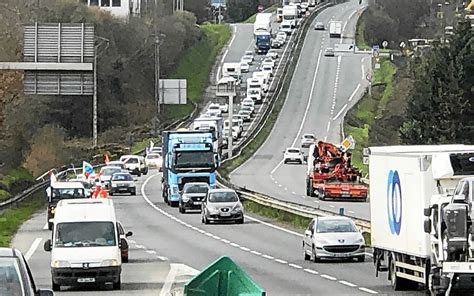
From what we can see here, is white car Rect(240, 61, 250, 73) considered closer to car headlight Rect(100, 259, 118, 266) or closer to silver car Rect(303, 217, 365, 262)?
silver car Rect(303, 217, 365, 262)

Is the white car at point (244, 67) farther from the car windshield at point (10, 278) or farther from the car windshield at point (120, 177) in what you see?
the car windshield at point (10, 278)

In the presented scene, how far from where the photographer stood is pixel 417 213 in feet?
83.5

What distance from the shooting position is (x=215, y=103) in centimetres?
12825

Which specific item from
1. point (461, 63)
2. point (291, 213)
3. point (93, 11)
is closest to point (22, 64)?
point (291, 213)

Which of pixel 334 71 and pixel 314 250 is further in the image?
pixel 334 71

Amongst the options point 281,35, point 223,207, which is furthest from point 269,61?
point 223,207

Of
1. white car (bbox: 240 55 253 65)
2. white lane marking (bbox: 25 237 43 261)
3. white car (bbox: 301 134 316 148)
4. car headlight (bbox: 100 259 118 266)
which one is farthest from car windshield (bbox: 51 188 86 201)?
white car (bbox: 240 55 253 65)

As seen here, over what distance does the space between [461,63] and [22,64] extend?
27.4m

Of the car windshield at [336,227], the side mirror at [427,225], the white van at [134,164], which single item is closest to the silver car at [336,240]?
the car windshield at [336,227]

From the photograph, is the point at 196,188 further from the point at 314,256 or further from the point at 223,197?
the point at 314,256

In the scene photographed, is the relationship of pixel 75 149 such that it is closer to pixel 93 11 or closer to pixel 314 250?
pixel 93 11

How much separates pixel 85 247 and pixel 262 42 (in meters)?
123

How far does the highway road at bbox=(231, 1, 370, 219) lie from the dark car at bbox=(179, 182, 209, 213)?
4.99 metres

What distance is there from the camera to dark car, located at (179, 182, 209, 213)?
5900 centimetres
